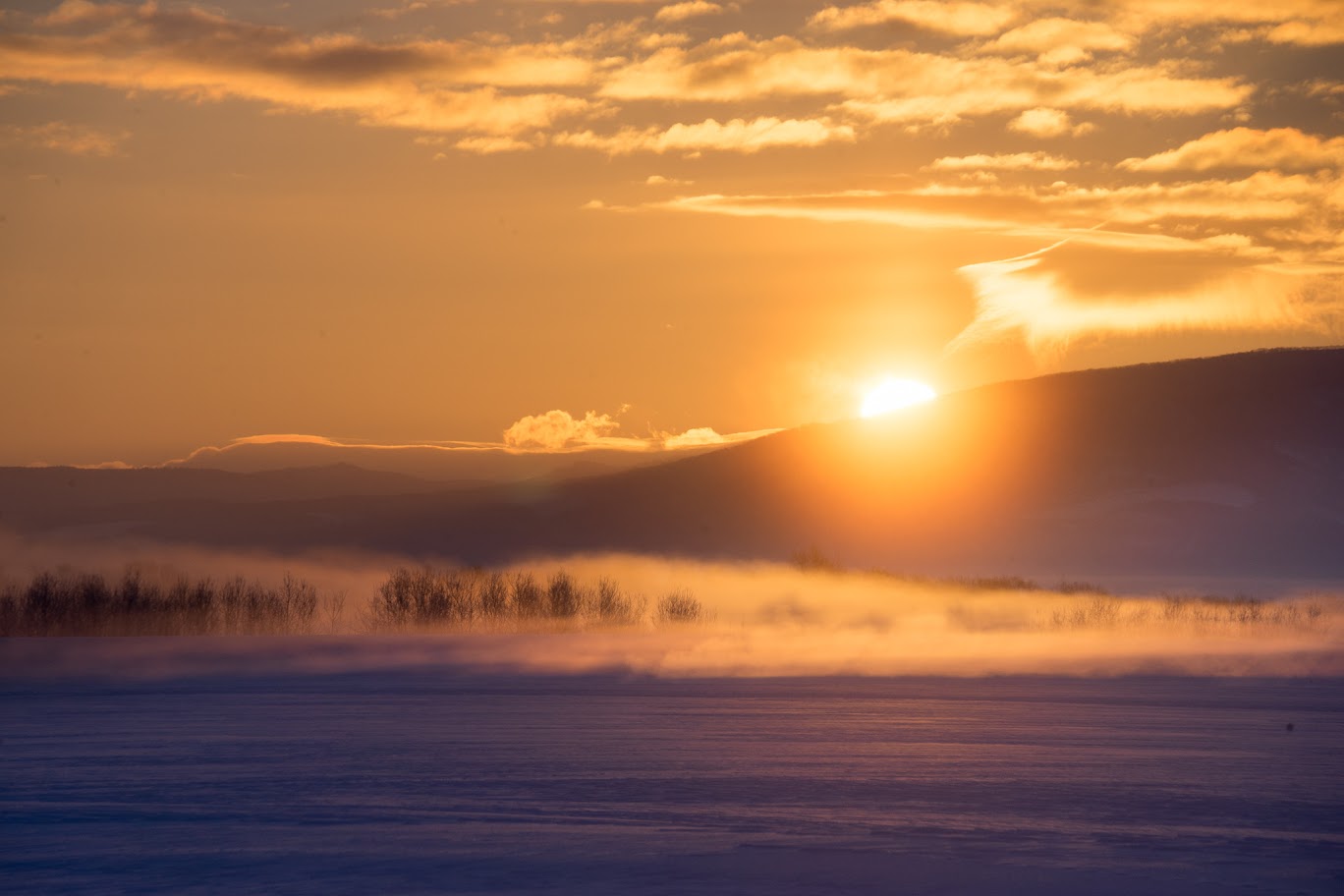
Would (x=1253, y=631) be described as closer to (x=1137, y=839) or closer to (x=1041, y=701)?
(x=1041, y=701)

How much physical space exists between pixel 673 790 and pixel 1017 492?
10702 centimetres

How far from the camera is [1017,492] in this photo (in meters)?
122

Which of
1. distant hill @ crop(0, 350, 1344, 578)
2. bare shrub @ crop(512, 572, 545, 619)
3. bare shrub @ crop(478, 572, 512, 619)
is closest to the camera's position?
bare shrub @ crop(478, 572, 512, 619)

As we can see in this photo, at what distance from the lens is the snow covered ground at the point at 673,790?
1429cm

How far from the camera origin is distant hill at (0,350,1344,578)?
112 m

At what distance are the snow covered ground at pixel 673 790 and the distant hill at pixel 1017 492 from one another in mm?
83942

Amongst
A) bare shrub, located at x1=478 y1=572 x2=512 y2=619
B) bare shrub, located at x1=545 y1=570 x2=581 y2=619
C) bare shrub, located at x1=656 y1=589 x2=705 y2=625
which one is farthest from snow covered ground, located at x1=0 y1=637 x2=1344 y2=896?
bare shrub, located at x1=656 y1=589 x2=705 y2=625

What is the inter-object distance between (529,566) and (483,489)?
1558 inches

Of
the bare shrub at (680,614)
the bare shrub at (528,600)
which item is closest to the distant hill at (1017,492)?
the bare shrub at (680,614)

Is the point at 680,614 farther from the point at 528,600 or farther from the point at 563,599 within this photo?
the point at 528,600

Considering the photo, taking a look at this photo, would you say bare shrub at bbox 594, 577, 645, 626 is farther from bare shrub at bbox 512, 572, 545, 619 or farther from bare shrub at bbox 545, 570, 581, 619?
bare shrub at bbox 512, 572, 545, 619

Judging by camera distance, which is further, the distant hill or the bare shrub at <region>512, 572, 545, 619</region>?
the distant hill

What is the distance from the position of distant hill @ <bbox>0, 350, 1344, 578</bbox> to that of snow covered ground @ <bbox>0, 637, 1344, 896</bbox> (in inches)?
3305

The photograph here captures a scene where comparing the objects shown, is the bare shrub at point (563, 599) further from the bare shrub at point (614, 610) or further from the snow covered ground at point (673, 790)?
the snow covered ground at point (673, 790)
